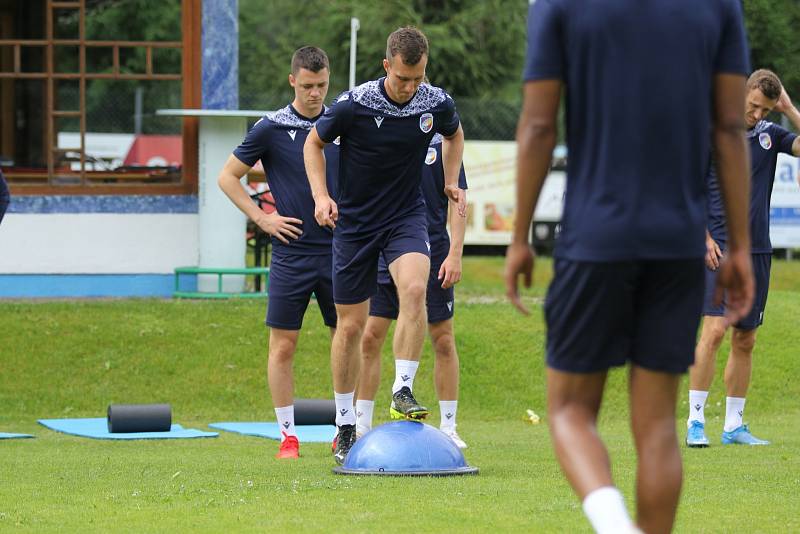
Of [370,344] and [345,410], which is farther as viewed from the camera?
[370,344]

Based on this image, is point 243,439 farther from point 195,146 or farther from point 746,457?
point 195,146

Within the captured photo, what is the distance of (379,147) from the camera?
25.4 ft

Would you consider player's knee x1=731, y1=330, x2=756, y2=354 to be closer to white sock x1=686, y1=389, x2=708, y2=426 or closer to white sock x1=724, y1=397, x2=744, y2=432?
white sock x1=724, y1=397, x2=744, y2=432

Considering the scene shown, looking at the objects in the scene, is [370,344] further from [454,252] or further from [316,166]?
[316,166]

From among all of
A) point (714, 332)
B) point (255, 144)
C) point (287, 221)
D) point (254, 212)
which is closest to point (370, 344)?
point (287, 221)

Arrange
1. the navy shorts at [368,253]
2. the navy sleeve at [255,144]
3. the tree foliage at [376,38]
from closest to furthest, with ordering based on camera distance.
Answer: the navy shorts at [368,253], the navy sleeve at [255,144], the tree foliage at [376,38]

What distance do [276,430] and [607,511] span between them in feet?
22.8

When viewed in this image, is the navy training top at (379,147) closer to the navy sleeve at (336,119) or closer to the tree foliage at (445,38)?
the navy sleeve at (336,119)

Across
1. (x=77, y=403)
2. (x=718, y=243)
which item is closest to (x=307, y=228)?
(x=718, y=243)

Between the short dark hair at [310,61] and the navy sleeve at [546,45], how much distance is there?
171 inches

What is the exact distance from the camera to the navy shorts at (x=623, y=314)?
4.07 metres

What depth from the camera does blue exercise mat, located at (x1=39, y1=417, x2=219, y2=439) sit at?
10320mm

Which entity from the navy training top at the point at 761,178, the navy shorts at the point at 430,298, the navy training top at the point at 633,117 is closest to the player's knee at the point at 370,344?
the navy shorts at the point at 430,298

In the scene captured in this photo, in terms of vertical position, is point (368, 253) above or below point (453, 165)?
below
